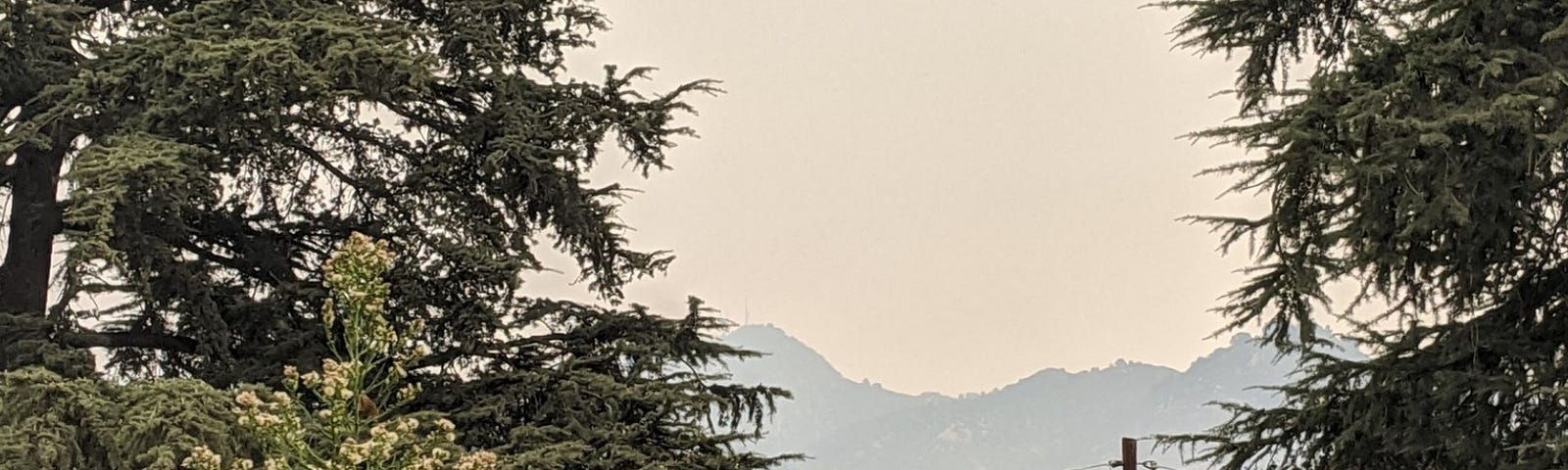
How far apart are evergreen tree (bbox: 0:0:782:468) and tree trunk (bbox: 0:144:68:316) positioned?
0.01 metres

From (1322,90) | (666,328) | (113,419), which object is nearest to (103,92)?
(113,419)

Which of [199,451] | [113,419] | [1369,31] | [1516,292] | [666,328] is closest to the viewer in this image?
[199,451]

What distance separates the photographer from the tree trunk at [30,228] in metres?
9.06

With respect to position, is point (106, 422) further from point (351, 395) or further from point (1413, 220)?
point (1413, 220)

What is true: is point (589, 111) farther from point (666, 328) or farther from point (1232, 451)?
point (1232, 451)

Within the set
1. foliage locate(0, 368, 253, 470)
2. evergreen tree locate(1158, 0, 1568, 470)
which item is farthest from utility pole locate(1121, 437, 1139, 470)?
foliage locate(0, 368, 253, 470)

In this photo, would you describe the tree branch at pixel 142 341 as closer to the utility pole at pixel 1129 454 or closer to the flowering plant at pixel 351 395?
the flowering plant at pixel 351 395

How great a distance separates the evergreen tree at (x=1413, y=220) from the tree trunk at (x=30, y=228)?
675cm

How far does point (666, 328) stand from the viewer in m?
9.25

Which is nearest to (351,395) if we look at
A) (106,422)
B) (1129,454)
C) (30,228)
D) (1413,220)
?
(106,422)

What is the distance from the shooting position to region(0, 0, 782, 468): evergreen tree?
7.68m

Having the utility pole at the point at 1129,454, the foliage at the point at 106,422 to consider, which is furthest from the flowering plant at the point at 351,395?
the utility pole at the point at 1129,454

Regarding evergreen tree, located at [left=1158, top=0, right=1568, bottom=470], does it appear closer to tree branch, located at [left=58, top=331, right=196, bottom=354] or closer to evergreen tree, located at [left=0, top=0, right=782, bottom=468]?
evergreen tree, located at [left=0, top=0, right=782, bottom=468]

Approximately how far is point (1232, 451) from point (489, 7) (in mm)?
5222
